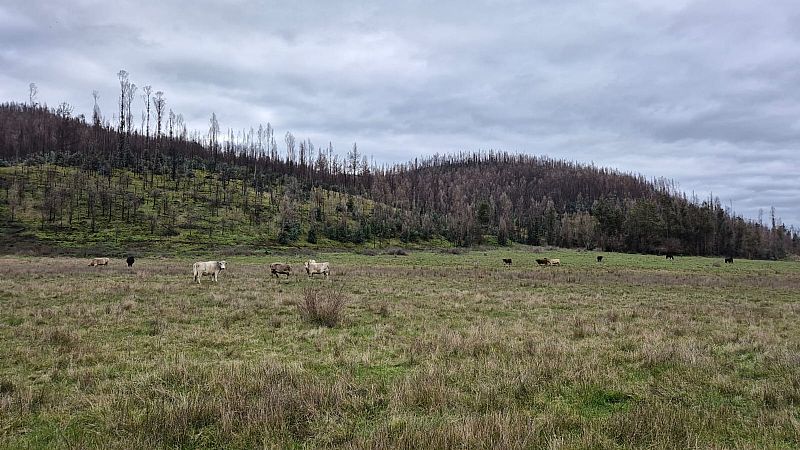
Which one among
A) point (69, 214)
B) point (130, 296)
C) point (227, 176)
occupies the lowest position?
point (130, 296)

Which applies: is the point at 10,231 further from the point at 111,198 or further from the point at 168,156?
the point at 168,156

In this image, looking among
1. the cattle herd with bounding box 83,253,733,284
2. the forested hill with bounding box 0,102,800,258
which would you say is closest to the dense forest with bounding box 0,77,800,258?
the forested hill with bounding box 0,102,800,258

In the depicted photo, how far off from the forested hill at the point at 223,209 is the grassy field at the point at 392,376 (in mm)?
54879

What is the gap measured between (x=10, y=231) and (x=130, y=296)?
66459mm

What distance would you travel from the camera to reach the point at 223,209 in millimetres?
91750

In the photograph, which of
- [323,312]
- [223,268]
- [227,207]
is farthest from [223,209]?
[323,312]

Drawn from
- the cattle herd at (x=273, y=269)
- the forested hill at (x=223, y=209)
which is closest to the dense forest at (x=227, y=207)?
the forested hill at (x=223, y=209)

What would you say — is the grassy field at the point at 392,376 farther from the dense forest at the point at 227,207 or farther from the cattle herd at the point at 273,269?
the dense forest at the point at 227,207

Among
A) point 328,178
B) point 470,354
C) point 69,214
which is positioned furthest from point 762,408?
point 328,178

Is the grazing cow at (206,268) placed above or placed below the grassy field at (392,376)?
above

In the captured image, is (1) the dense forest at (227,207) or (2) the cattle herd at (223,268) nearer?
(2) the cattle herd at (223,268)

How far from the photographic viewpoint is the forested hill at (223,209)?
73.4 m

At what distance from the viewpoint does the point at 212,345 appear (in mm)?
10359

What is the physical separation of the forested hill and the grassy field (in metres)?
54.9
